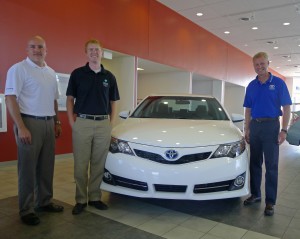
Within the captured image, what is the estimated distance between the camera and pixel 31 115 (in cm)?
224

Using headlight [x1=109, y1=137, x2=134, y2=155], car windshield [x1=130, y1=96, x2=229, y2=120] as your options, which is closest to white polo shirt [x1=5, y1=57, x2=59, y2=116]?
headlight [x1=109, y1=137, x2=134, y2=155]

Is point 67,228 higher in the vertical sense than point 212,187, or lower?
lower

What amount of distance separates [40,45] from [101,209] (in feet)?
4.93

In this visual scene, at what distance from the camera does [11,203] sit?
2.65m

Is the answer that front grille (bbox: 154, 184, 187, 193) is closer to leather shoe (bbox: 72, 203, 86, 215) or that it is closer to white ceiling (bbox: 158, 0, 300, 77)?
leather shoe (bbox: 72, 203, 86, 215)

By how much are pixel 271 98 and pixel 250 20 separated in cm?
637

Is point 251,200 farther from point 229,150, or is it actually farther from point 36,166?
point 36,166

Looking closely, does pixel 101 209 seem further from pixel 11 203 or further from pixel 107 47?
pixel 107 47

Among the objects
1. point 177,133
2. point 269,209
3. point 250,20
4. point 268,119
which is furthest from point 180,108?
point 250,20

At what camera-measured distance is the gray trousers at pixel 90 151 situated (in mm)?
2420

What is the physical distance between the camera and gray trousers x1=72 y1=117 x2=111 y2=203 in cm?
242

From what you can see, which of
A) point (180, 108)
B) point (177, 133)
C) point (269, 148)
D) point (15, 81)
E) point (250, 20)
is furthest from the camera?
point (250, 20)

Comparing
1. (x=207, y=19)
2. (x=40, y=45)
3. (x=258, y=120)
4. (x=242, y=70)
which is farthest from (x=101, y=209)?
(x=242, y=70)

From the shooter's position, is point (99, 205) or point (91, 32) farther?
point (91, 32)
